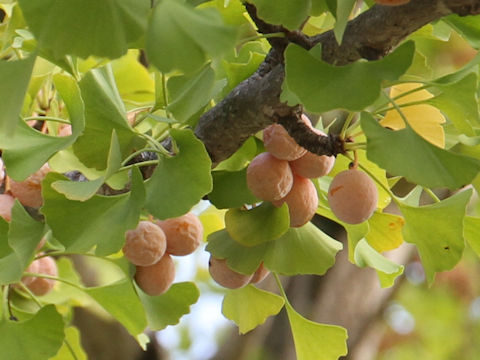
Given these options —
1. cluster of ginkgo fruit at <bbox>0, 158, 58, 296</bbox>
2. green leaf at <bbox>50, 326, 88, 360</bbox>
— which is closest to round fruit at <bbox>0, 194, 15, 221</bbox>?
cluster of ginkgo fruit at <bbox>0, 158, 58, 296</bbox>

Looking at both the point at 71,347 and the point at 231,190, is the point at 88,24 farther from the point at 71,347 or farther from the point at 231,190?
the point at 71,347

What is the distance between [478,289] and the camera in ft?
9.78

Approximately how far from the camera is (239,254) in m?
0.59

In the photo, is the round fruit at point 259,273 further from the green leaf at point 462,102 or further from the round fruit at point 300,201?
the green leaf at point 462,102

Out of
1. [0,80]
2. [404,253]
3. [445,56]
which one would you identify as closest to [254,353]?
[404,253]

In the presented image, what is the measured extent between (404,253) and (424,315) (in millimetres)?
1410

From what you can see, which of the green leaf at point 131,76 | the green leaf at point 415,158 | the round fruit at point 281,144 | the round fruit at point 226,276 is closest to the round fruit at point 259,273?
the round fruit at point 226,276

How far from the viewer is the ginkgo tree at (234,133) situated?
1.20 ft

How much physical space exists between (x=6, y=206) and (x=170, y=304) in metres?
0.16

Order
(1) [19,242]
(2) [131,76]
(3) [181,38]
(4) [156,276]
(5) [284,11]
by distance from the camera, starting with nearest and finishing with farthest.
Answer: (3) [181,38] < (5) [284,11] < (1) [19,242] < (4) [156,276] < (2) [131,76]

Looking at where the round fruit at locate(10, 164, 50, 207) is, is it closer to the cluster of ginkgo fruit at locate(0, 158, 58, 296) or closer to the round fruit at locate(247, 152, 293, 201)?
the cluster of ginkgo fruit at locate(0, 158, 58, 296)

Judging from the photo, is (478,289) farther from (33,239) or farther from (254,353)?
(33,239)

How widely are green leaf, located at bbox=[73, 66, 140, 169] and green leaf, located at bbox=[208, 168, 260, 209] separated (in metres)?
0.07

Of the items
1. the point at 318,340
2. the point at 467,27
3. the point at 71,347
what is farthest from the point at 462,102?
the point at 71,347
